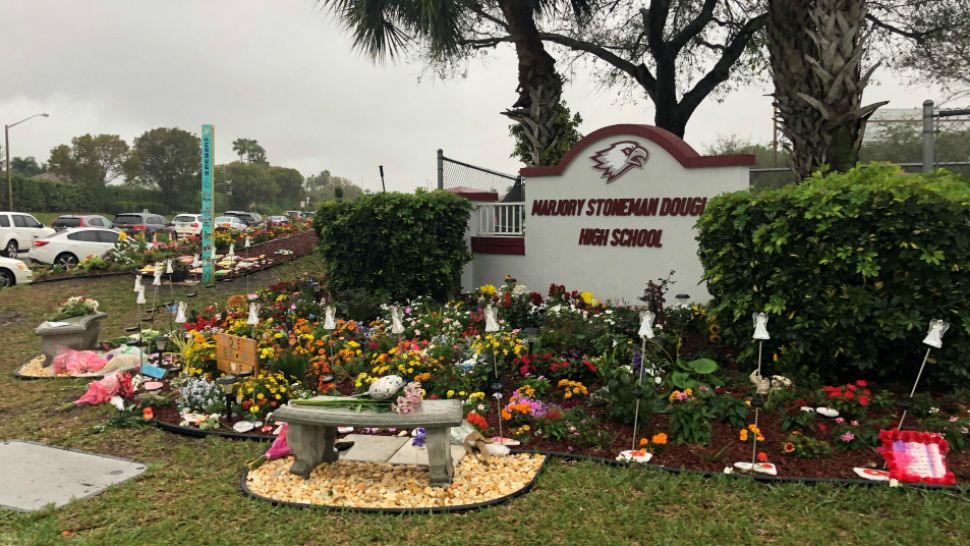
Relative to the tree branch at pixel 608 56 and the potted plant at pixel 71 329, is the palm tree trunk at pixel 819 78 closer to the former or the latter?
the tree branch at pixel 608 56

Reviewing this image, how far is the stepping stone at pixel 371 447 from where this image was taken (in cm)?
468

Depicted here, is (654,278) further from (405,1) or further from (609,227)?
(405,1)

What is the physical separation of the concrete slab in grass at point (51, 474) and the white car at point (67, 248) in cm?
1312

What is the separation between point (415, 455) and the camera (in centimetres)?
469

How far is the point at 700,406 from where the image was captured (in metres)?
4.86

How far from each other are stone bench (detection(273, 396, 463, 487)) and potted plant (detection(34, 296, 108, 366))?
512 centimetres

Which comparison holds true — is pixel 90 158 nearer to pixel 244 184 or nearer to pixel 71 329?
pixel 244 184

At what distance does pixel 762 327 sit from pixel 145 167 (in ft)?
239

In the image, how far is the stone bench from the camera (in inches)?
158

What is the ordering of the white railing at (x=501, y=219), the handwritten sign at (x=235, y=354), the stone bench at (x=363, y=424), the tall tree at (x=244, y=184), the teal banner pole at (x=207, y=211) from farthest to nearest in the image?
the tall tree at (x=244, y=184)
the teal banner pole at (x=207, y=211)
the white railing at (x=501, y=219)
the handwritten sign at (x=235, y=354)
the stone bench at (x=363, y=424)

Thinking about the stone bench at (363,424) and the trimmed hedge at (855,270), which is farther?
the trimmed hedge at (855,270)

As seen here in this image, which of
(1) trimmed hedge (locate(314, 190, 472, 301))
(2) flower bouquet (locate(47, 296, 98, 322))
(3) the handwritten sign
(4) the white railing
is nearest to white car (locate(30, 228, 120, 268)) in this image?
(2) flower bouquet (locate(47, 296, 98, 322))

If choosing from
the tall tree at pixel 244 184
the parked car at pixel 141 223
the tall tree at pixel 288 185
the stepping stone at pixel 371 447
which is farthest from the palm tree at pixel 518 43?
the tall tree at pixel 288 185

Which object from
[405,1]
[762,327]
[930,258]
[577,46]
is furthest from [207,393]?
[577,46]
